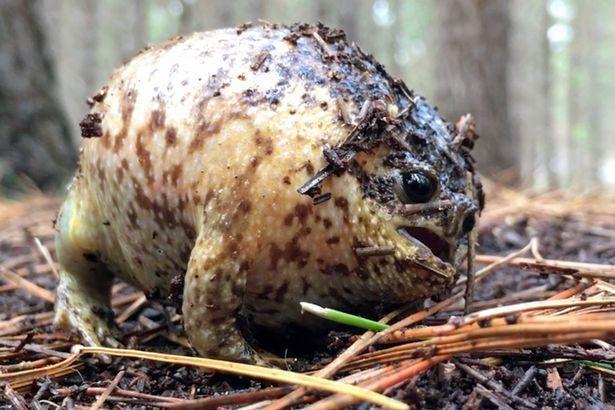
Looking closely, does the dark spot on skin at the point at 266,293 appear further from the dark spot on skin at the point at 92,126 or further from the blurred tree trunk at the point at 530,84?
the blurred tree trunk at the point at 530,84

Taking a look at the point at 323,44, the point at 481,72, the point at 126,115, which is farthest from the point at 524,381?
the point at 481,72

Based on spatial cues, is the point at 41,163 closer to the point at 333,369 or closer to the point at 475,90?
the point at 475,90

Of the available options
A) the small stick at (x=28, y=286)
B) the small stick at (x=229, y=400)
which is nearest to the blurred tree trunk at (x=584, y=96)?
the small stick at (x=28, y=286)

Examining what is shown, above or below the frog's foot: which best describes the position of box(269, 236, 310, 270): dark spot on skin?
above

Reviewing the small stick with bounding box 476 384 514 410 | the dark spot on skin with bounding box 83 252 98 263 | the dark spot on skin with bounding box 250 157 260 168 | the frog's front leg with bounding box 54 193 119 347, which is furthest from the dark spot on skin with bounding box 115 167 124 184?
the small stick with bounding box 476 384 514 410

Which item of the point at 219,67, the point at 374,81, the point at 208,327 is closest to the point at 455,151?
the point at 374,81

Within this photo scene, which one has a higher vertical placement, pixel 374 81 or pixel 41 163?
pixel 374 81

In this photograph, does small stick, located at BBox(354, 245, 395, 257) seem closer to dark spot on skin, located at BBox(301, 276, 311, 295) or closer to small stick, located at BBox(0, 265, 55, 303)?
dark spot on skin, located at BBox(301, 276, 311, 295)
